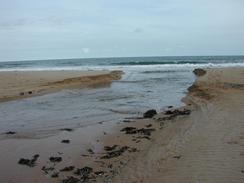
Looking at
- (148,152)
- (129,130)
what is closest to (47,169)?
(148,152)

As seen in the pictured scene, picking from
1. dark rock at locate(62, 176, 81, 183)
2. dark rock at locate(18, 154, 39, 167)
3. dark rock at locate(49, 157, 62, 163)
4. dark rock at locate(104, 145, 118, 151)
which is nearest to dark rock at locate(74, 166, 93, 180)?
dark rock at locate(62, 176, 81, 183)

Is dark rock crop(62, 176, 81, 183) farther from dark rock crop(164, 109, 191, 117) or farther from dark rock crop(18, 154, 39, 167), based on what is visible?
dark rock crop(164, 109, 191, 117)

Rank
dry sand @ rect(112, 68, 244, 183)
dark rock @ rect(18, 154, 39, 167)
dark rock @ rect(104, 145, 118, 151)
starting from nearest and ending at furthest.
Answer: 1. dry sand @ rect(112, 68, 244, 183)
2. dark rock @ rect(18, 154, 39, 167)
3. dark rock @ rect(104, 145, 118, 151)

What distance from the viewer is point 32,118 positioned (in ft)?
38.0

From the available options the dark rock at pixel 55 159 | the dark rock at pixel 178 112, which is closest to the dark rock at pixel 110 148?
the dark rock at pixel 55 159

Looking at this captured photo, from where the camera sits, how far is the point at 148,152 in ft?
23.2

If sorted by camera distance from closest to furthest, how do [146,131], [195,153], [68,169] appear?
[68,169]
[195,153]
[146,131]

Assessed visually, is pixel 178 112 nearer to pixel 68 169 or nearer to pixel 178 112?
pixel 178 112

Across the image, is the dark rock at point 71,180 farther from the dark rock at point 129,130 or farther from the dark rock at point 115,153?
the dark rock at point 129,130

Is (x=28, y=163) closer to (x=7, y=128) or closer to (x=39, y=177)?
(x=39, y=177)

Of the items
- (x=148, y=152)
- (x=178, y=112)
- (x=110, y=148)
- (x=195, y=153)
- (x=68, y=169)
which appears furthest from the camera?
Answer: (x=178, y=112)

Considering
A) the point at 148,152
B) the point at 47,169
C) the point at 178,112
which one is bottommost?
the point at 47,169

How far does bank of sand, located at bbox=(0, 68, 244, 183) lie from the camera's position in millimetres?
5777

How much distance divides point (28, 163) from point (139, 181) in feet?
7.86
